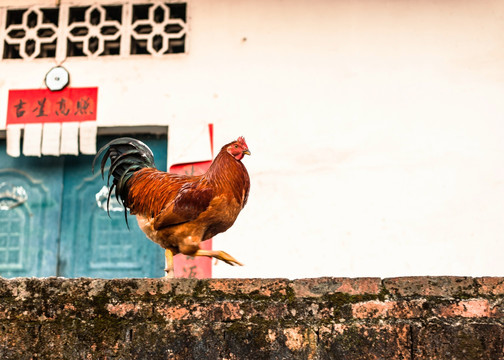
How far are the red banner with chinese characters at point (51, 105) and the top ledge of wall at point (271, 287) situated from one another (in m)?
4.24

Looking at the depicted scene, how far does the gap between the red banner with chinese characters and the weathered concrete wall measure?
4.23 m

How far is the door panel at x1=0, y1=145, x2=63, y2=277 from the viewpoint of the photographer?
805 cm

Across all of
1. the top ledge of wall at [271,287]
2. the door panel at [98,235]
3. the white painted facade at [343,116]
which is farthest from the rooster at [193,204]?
the door panel at [98,235]

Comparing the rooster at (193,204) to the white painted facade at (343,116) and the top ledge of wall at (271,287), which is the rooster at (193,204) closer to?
the top ledge of wall at (271,287)

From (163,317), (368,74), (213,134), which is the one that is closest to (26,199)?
(213,134)

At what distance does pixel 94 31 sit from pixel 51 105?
86cm

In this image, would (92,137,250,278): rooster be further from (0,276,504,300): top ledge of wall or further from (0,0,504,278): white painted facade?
(0,0,504,278): white painted facade

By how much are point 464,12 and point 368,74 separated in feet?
3.72

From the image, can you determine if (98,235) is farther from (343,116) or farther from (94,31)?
(343,116)

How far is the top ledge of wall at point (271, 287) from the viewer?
4.03 meters

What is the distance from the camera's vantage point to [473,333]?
3.88 meters

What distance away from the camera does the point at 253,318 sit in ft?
13.2

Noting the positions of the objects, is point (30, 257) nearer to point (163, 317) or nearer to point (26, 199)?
point (26, 199)

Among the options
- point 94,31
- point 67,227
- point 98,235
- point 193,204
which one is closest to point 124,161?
point 193,204
